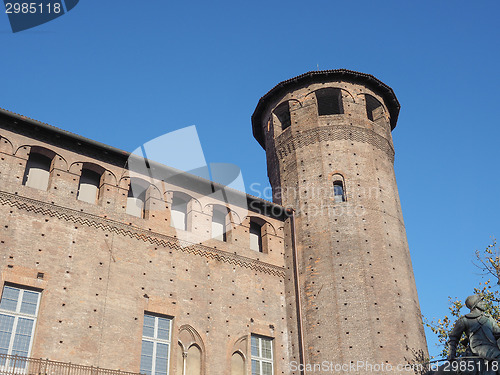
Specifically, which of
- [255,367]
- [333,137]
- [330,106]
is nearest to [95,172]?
[255,367]

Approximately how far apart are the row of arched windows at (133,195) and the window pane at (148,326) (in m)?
3.01

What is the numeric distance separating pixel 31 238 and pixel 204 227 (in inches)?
206

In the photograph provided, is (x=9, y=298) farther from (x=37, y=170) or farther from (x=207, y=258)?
(x=207, y=258)

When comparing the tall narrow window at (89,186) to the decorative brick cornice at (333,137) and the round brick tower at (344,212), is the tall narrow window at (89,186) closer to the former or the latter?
the round brick tower at (344,212)

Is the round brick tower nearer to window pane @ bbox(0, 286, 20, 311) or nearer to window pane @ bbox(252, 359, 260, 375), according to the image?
window pane @ bbox(252, 359, 260, 375)

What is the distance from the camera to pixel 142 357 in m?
14.2

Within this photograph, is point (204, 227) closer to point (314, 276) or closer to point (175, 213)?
point (175, 213)

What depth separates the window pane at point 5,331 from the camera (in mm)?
12391

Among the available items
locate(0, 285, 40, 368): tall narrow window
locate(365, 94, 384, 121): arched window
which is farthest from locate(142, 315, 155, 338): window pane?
locate(365, 94, 384, 121): arched window

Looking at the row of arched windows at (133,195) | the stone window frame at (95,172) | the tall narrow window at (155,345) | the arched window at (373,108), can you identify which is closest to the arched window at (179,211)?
the row of arched windows at (133,195)

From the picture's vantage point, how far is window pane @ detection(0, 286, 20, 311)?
12906 mm

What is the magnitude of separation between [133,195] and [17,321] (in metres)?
5.08

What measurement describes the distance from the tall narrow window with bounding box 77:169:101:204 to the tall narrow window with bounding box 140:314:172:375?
368 cm

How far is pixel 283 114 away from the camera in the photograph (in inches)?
871
